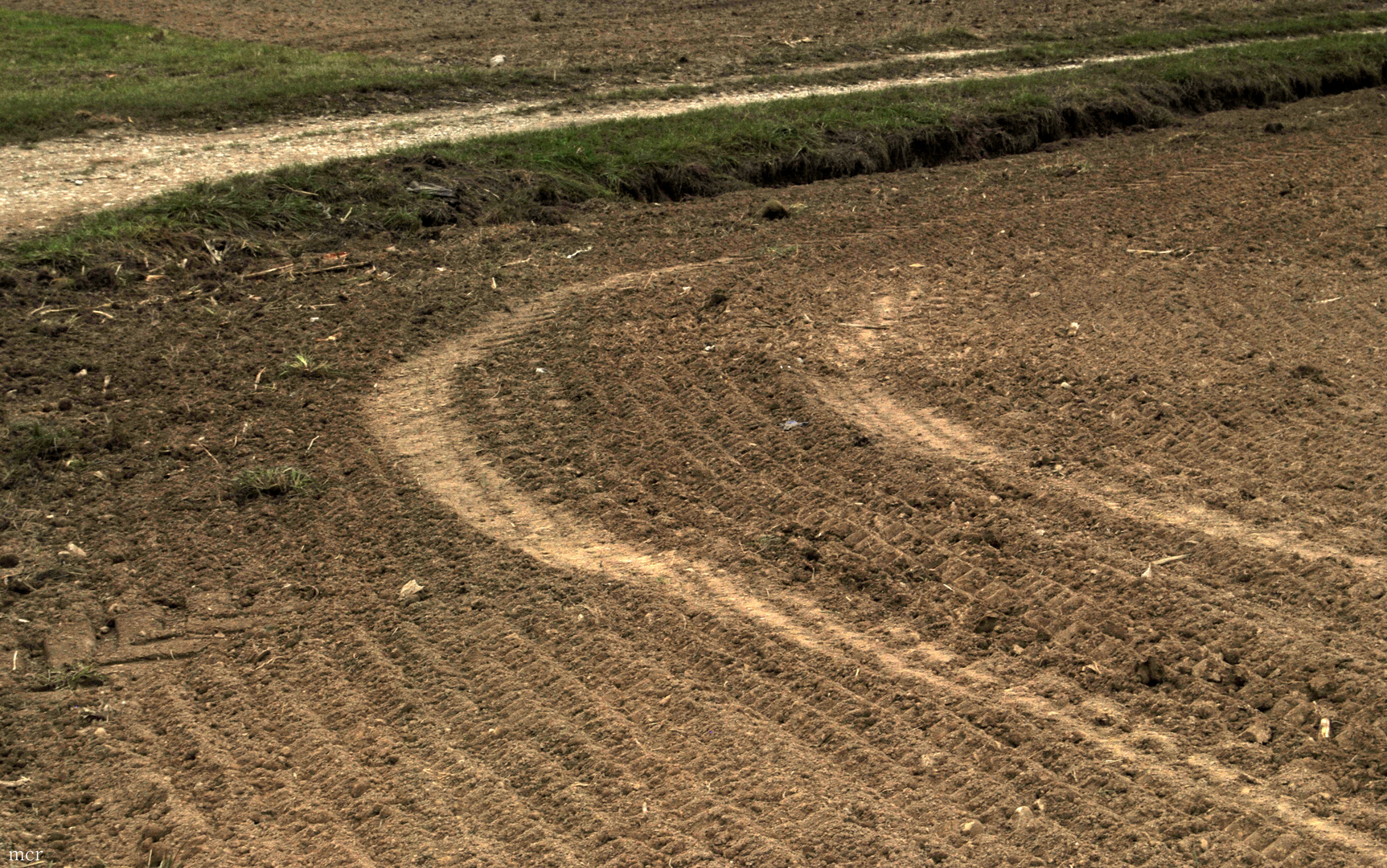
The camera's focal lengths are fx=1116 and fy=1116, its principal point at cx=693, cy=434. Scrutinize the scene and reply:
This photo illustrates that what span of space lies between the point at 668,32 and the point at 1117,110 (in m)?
7.64

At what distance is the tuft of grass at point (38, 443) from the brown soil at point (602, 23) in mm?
10116

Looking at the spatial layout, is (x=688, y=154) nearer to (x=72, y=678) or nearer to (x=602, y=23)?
(x=72, y=678)

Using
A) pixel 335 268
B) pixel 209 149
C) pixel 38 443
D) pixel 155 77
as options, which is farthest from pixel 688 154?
pixel 155 77

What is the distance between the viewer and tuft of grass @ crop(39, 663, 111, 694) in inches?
165

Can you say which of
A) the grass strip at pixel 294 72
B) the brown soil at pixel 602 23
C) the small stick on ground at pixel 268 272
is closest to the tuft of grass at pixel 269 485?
the small stick on ground at pixel 268 272

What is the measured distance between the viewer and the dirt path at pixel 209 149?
29.6 ft

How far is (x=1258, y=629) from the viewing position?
13.6ft

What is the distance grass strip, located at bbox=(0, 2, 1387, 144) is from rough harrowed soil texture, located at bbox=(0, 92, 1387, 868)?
463 cm

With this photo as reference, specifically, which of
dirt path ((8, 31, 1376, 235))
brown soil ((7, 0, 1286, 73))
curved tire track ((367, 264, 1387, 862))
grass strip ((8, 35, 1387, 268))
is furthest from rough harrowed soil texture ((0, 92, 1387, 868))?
brown soil ((7, 0, 1286, 73))

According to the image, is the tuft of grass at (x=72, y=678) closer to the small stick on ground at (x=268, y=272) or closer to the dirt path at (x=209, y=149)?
the small stick on ground at (x=268, y=272)

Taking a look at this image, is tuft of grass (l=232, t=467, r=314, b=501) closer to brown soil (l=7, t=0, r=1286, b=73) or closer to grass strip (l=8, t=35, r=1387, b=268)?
grass strip (l=8, t=35, r=1387, b=268)

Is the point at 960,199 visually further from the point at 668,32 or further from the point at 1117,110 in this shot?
the point at 668,32

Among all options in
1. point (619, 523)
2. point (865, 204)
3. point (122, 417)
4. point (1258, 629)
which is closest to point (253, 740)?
point (619, 523)

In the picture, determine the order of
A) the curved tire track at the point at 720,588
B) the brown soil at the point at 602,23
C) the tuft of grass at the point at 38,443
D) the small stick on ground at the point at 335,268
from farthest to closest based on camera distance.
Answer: the brown soil at the point at 602,23, the small stick on ground at the point at 335,268, the tuft of grass at the point at 38,443, the curved tire track at the point at 720,588
